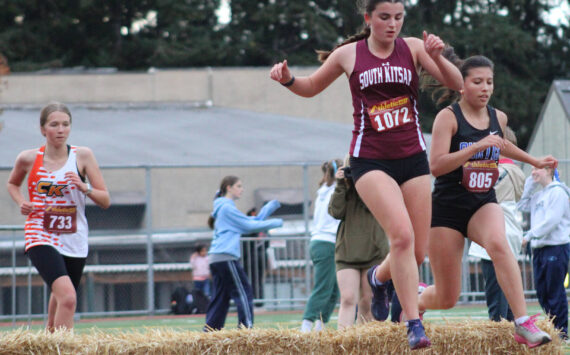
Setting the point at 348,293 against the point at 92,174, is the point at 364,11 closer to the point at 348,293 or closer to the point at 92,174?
the point at 92,174

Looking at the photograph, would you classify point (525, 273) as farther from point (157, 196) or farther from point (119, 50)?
point (119, 50)

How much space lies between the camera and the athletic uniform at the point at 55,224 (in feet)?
22.7

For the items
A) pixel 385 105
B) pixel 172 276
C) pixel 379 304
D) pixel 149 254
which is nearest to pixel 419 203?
pixel 385 105

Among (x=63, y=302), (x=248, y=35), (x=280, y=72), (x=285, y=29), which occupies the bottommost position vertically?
(x=63, y=302)

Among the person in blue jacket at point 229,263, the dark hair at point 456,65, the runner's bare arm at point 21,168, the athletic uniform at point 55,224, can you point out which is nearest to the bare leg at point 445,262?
the dark hair at point 456,65

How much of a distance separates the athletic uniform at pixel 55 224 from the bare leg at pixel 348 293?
253 centimetres

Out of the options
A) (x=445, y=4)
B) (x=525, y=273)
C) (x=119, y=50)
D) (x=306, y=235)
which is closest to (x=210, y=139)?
(x=306, y=235)

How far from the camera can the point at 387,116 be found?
18.9 ft

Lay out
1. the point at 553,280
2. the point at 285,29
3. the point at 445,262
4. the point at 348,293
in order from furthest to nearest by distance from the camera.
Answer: the point at 285,29
the point at 553,280
the point at 348,293
the point at 445,262

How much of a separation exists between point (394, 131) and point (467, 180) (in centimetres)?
68

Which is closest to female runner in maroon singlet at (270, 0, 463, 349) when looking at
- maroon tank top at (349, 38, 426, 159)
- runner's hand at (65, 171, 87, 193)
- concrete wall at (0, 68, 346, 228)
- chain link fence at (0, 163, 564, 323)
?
maroon tank top at (349, 38, 426, 159)

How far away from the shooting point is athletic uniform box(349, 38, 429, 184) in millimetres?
5758

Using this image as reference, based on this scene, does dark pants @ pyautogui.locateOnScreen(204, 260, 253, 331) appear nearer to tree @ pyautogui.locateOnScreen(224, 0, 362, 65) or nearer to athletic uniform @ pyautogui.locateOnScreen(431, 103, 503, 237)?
athletic uniform @ pyautogui.locateOnScreen(431, 103, 503, 237)

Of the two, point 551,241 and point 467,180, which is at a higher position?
point 467,180
